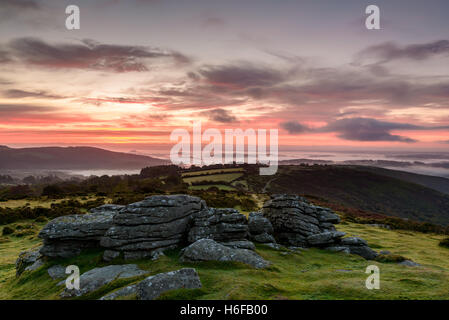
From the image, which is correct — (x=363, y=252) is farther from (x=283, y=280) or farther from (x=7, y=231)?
(x=7, y=231)

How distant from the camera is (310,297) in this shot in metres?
12.4

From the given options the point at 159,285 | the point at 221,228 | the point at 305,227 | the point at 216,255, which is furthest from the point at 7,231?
the point at 305,227

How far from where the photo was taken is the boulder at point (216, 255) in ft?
57.5

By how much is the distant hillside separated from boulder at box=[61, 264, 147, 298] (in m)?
114

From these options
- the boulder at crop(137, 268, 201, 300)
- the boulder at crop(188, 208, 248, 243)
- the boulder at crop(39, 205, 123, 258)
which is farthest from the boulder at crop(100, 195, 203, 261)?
the boulder at crop(137, 268, 201, 300)

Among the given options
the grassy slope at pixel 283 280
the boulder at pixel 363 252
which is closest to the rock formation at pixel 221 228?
the grassy slope at pixel 283 280

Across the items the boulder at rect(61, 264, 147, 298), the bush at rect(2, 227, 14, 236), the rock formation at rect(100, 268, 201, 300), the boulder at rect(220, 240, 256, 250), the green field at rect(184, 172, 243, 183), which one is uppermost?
the rock formation at rect(100, 268, 201, 300)

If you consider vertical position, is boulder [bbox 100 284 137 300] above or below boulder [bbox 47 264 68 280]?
above

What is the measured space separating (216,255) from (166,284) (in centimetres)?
A: 566

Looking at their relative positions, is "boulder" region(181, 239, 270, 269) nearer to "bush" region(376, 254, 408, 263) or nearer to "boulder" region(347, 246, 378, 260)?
"boulder" region(347, 246, 378, 260)

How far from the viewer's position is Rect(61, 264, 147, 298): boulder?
1466 centimetres

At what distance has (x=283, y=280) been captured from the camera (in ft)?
49.1
